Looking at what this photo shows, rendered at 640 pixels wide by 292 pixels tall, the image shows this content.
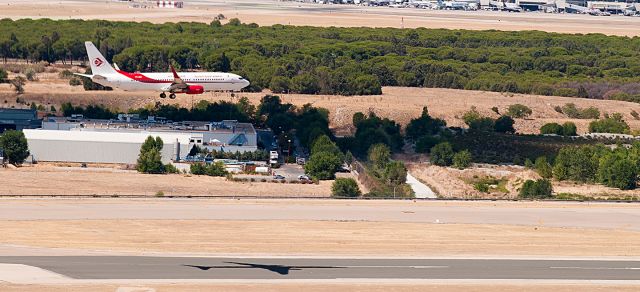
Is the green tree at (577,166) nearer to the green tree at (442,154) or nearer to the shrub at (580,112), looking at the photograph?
the green tree at (442,154)

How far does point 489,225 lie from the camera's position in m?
68.6

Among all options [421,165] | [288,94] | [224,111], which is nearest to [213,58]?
[288,94]

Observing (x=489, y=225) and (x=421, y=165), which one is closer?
(x=489, y=225)

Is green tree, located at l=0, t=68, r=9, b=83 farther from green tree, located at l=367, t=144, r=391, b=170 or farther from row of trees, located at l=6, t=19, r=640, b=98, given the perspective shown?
green tree, located at l=367, t=144, r=391, b=170

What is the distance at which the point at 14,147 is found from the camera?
9550 cm

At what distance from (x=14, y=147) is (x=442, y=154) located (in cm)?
3161

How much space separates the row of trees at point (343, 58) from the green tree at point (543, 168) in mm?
49748

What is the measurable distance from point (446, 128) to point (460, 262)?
2481 inches

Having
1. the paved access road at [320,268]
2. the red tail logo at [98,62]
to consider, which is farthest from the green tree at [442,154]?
the paved access road at [320,268]

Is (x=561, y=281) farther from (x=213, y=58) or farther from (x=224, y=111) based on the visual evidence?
(x=213, y=58)

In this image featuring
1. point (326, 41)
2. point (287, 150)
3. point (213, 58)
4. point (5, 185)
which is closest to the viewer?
point (5, 185)

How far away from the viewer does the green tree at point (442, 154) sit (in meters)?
101

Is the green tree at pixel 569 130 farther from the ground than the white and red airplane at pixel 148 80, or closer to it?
closer to it

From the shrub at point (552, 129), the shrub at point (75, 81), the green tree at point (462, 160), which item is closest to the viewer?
the green tree at point (462, 160)
